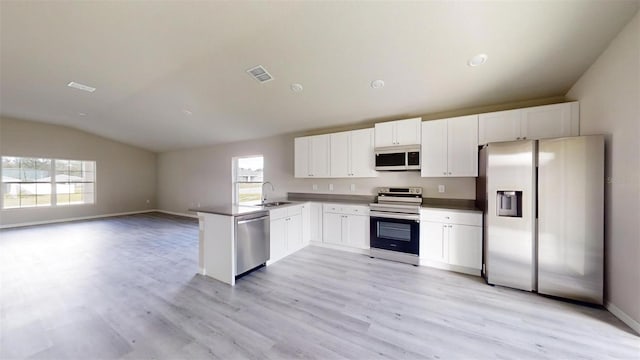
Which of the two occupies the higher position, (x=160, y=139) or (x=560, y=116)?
(x=160, y=139)

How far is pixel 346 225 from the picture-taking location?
13.2 feet

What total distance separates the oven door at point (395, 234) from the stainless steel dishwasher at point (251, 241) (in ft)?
5.73

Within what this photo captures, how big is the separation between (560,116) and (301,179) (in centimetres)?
430

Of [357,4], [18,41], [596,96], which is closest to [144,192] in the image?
[18,41]

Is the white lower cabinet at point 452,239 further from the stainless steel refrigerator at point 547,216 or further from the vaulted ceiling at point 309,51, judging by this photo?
the vaulted ceiling at point 309,51

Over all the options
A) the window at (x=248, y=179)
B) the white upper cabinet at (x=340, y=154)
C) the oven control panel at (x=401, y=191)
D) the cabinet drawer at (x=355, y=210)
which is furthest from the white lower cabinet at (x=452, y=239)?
the window at (x=248, y=179)

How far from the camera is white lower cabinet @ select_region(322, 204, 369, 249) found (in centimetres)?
387

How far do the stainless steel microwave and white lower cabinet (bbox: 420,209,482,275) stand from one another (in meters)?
0.78

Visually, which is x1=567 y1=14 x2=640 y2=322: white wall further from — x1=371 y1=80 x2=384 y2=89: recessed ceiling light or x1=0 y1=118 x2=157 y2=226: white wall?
x1=0 y1=118 x2=157 y2=226: white wall

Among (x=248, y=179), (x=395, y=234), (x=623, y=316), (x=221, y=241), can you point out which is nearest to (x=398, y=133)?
(x=395, y=234)

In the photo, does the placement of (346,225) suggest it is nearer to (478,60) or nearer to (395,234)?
(395,234)

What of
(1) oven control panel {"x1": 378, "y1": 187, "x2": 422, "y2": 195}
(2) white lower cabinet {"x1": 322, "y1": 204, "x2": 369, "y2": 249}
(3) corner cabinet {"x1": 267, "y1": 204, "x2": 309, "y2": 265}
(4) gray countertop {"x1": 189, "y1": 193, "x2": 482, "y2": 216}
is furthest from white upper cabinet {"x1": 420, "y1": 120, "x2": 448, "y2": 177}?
(3) corner cabinet {"x1": 267, "y1": 204, "x2": 309, "y2": 265}

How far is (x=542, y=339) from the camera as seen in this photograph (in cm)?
187

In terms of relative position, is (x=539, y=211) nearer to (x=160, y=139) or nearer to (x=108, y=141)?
(x=160, y=139)
